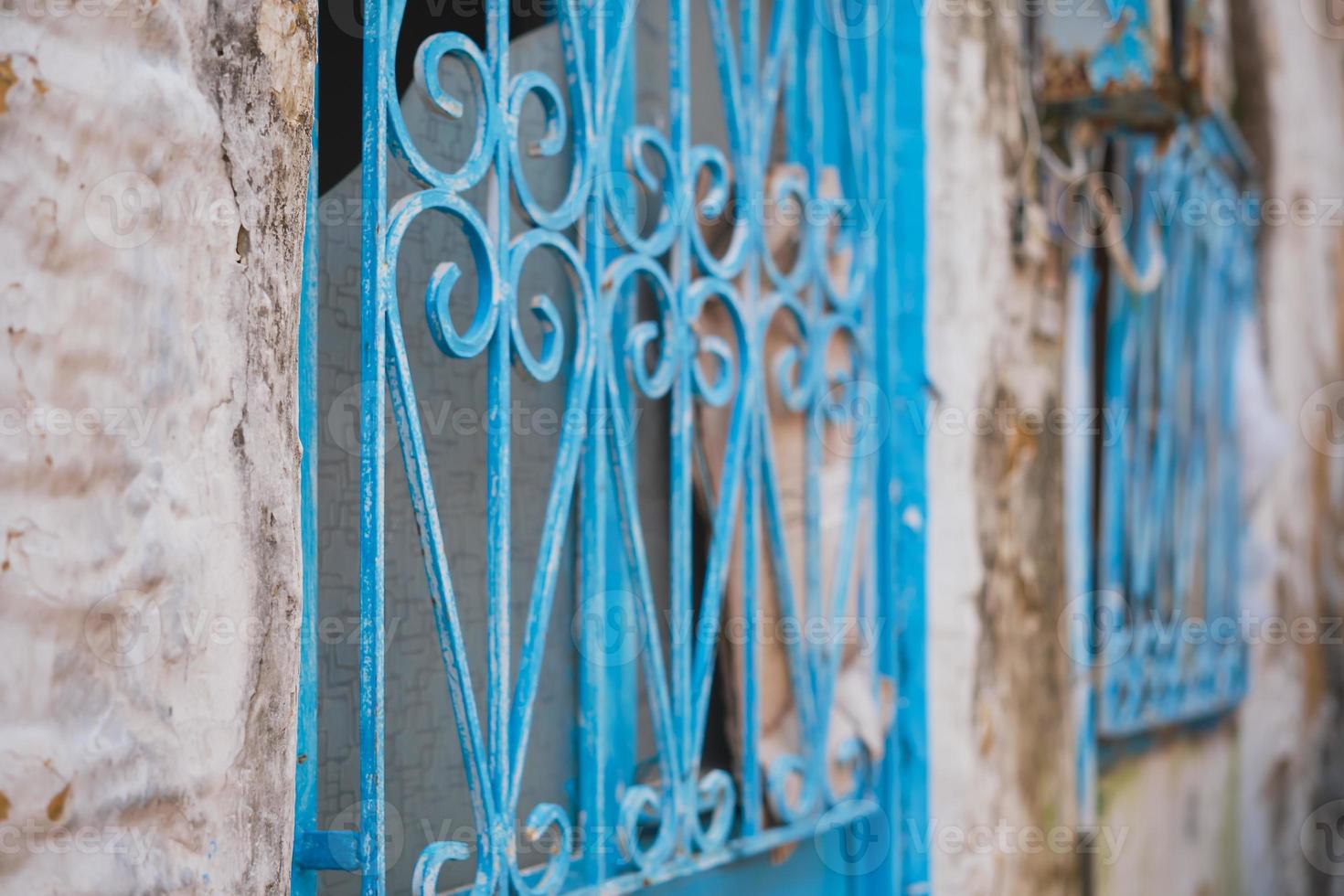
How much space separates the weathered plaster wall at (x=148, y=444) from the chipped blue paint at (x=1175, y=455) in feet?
8.13

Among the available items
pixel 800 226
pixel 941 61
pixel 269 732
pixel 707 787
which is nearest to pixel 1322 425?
pixel 941 61

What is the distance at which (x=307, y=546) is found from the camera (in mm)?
1345

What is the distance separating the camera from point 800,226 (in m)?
2.12

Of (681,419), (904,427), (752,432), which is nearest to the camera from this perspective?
(681,419)

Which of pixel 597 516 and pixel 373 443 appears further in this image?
pixel 597 516

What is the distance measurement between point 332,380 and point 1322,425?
4.01 m

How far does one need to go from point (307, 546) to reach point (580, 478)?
19.9 inches

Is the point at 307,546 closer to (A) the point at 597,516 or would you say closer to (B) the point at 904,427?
(A) the point at 597,516

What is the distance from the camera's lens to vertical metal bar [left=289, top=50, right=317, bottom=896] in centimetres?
134

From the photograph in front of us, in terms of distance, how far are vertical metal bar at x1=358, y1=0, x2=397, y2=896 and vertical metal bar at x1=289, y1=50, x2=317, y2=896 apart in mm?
51

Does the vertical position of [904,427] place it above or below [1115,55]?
below

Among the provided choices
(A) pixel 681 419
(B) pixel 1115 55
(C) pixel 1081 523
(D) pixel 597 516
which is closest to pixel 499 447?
(D) pixel 597 516

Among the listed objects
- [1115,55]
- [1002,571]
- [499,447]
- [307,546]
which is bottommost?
Result: [1002,571]

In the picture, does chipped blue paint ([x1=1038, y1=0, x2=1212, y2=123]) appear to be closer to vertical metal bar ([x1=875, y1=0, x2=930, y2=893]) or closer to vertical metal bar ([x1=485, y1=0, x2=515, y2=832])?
vertical metal bar ([x1=875, y1=0, x2=930, y2=893])
